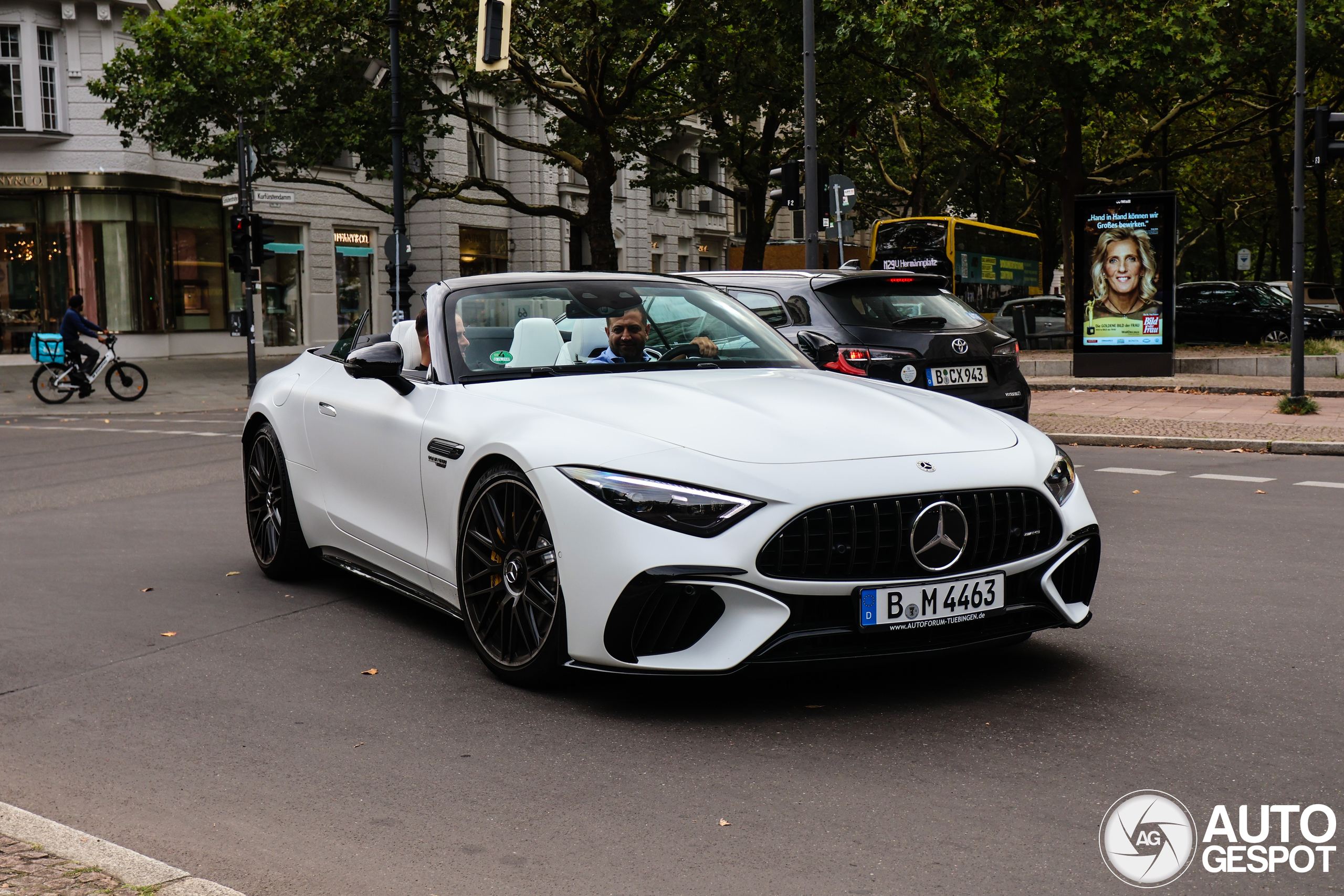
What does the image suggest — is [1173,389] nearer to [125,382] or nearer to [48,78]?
[125,382]

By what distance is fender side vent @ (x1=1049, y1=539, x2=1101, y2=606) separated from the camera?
15.3ft

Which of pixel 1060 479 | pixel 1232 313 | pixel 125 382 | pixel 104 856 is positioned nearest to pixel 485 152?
pixel 1232 313

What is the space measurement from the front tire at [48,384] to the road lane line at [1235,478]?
671 inches

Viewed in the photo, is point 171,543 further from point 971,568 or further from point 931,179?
point 931,179

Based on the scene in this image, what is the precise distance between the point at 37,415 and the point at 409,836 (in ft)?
60.2

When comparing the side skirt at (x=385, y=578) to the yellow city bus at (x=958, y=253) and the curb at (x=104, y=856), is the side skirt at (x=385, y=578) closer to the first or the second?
the curb at (x=104, y=856)

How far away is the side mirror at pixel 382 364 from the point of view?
18.0 feet

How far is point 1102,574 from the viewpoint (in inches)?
272

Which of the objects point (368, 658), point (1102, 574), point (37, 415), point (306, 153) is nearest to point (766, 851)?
point (368, 658)

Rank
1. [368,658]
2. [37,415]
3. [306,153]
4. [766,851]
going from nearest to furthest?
1. [766,851]
2. [368,658]
3. [37,415]
4. [306,153]

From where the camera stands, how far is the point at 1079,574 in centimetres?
473

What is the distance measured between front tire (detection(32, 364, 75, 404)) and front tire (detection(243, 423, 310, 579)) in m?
16.2

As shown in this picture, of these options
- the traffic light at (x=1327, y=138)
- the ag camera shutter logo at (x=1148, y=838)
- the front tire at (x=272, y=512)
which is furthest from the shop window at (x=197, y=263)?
the ag camera shutter logo at (x=1148, y=838)

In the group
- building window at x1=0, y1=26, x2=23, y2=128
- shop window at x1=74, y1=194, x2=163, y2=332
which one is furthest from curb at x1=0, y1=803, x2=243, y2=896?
building window at x1=0, y1=26, x2=23, y2=128
